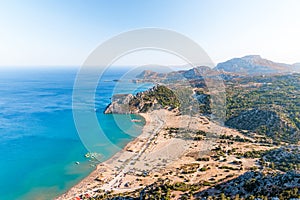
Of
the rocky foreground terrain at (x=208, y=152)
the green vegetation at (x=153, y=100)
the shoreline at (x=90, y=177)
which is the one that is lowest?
the shoreline at (x=90, y=177)

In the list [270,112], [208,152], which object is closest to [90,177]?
[208,152]

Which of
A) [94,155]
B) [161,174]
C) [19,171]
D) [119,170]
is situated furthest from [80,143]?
[161,174]

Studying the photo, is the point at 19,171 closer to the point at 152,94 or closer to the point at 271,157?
the point at 271,157

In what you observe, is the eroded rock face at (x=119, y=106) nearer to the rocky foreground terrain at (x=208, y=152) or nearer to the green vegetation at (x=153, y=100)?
the rocky foreground terrain at (x=208, y=152)

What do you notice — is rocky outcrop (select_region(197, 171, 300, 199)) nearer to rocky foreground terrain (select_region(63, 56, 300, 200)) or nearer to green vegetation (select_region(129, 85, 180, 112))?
rocky foreground terrain (select_region(63, 56, 300, 200))

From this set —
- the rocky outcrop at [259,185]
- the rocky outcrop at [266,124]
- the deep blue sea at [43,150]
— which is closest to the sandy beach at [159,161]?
the deep blue sea at [43,150]
